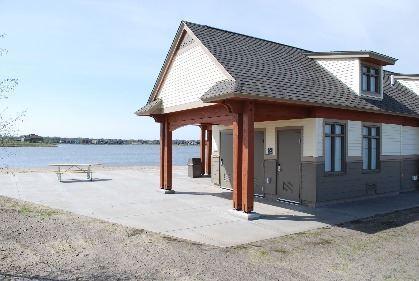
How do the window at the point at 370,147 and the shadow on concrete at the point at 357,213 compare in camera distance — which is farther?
the window at the point at 370,147

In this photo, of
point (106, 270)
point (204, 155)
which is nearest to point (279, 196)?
point (106, 270)

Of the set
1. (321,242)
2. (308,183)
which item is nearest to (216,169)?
(308,183)

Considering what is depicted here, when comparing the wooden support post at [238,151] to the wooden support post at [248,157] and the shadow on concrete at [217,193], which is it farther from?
the shadow on concrete at [217,193]

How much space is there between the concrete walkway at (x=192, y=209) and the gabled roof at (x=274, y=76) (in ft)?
11.0

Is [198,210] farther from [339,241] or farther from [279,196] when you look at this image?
[339,241]

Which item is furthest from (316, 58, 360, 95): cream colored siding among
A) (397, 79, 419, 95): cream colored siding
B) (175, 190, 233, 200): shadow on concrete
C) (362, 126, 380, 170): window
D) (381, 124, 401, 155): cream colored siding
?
(397, 79, 419, 95): cream colored siding

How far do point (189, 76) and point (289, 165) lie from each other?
4.77 metres

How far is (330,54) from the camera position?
1544 cm

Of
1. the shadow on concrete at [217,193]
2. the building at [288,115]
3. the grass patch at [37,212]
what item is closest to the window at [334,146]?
the building at [288,115]

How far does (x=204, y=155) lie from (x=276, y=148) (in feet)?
35.7

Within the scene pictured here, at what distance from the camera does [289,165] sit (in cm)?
1342

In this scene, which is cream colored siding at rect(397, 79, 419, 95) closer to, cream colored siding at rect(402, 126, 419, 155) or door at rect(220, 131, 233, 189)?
cream colored siding at rect(402, 126, 419, 155)

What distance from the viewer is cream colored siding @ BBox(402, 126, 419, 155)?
55.3ft

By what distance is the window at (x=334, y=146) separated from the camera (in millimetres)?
13086
